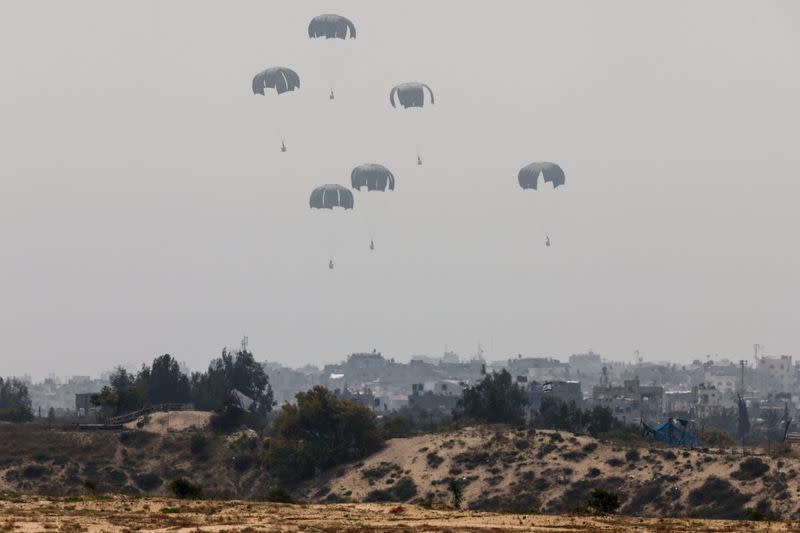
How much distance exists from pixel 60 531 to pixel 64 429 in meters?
72.2

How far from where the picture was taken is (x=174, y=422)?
126188mm

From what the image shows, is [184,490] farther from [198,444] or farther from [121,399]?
[121,399]

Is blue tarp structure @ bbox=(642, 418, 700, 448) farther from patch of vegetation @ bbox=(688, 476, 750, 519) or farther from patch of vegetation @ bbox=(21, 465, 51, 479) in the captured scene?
patch of vegetation @ bbox=(21, 465, 51, 479)

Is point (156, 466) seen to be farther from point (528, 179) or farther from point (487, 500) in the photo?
point (528, 179)

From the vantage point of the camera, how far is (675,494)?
93688 mm

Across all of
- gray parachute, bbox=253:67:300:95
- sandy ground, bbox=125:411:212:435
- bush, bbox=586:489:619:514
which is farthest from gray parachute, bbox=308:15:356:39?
bush, bbox=586:489:619:514

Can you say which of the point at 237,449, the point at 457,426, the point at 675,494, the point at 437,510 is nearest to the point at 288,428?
the point at 237,449

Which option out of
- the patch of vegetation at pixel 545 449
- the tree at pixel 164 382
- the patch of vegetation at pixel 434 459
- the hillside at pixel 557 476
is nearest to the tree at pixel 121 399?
the tree at pixel 164 382

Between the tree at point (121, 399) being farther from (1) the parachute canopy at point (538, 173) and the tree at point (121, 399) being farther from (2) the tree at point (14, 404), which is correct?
(1) the parachute canopy at point (538, 173)

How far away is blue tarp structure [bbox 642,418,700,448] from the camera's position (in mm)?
113625

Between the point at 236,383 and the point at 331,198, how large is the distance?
88.9 ft

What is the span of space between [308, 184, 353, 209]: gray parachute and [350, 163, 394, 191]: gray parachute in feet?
6.48

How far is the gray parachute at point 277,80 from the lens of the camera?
12775 centimetres

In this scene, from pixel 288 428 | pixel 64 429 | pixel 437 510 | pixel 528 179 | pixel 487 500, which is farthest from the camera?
pixel 528 179
